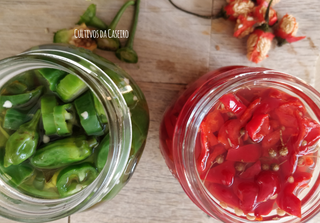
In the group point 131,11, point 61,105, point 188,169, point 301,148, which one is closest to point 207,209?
point 188,169

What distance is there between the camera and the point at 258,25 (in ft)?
2.02

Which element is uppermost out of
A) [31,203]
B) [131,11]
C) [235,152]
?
[131,11]

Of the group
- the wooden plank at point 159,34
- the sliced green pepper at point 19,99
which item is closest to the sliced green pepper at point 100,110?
the sliced green pepper at point 19,99

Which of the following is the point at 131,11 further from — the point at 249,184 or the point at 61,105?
the point at 249,184

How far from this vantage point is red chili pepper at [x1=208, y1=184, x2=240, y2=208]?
0.43m

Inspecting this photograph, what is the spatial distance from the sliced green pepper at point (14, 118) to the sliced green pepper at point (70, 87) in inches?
3.4

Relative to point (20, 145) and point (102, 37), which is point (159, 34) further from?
point (20, 145)

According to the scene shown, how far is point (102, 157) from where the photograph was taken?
44 centimetres

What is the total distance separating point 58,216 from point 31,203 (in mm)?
108

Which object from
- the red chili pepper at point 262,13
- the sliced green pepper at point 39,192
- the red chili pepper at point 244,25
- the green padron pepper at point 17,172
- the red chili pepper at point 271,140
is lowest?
the sliced green pepper at point 39,192

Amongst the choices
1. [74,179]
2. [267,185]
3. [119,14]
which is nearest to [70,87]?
[74,179]

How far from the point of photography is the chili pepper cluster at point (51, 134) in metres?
0.43

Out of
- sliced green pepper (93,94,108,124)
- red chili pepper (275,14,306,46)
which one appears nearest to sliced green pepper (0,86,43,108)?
sliced green pepper (93,94,108,124)

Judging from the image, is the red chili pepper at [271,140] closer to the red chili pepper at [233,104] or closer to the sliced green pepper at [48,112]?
the red chili pepper at [233,104]
